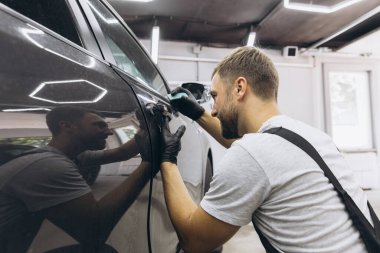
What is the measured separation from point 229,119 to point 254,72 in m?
0.20

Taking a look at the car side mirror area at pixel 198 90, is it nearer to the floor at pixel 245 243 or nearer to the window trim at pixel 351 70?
the floor at pixel 245 243

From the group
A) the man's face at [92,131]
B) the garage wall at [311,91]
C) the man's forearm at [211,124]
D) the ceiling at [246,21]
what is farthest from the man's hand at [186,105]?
the garage wall at [311,91]

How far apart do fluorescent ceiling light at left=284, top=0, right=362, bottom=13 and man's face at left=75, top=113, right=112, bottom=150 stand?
3633mm

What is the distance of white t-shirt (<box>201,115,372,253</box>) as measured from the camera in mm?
821

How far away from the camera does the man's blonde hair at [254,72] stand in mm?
1104

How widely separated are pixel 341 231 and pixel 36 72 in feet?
2.69

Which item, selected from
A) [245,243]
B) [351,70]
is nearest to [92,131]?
[245,243]

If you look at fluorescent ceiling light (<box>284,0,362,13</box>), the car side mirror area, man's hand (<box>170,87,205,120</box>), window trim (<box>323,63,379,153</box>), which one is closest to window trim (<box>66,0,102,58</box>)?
man's hand (<box>170,87,205,120</box>)

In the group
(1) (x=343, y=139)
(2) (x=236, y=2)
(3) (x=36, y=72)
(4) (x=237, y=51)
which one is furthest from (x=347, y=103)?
(3) (x=36, y=72)

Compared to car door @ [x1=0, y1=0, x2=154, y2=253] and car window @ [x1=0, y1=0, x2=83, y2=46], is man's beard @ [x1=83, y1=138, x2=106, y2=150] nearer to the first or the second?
car door @ [x1=0, y1=0, x2=154, y2=253]

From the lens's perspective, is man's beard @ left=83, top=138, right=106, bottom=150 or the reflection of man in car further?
man's beard @ left=83, top=138, right=106, bottom=150

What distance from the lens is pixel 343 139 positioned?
576cm

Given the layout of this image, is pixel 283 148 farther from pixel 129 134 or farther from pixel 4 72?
pixel 4 72

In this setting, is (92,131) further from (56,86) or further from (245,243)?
(245,243)
